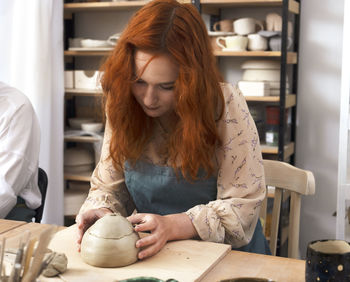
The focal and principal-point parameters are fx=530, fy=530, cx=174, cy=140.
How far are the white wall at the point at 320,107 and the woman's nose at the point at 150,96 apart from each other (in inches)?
75.4

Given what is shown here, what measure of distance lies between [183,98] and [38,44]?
1952 mm

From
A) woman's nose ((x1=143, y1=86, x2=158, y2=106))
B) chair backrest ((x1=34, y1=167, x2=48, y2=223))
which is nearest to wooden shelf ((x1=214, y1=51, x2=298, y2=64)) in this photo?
chair backrest ((x1=34, y1=167, x2=48, y2=223))

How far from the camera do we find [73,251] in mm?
1106

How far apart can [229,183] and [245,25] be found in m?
1.59

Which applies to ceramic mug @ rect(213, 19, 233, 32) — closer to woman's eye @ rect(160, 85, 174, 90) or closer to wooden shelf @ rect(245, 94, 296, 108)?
wooden shelf @ rect(245, 94, 296, 108)

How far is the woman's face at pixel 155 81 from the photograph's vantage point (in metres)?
1.23

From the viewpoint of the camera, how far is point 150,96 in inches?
49.0

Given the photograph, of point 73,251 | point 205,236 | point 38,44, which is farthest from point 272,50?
point 73,251

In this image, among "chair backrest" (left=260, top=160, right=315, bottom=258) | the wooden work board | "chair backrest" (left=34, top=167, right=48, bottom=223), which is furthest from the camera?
"chair backrest" (left=34, top=167, right=48, bottom=223)

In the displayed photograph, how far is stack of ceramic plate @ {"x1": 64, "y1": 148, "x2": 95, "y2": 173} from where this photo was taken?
3.26m

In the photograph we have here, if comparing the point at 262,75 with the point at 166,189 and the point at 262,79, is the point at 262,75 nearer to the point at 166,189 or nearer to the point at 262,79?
the point at 262,79

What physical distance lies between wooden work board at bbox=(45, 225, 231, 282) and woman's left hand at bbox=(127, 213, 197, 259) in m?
0.02

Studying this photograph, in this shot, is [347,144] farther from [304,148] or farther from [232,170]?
[232,170]

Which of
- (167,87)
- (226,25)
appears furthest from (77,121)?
(167,87)
